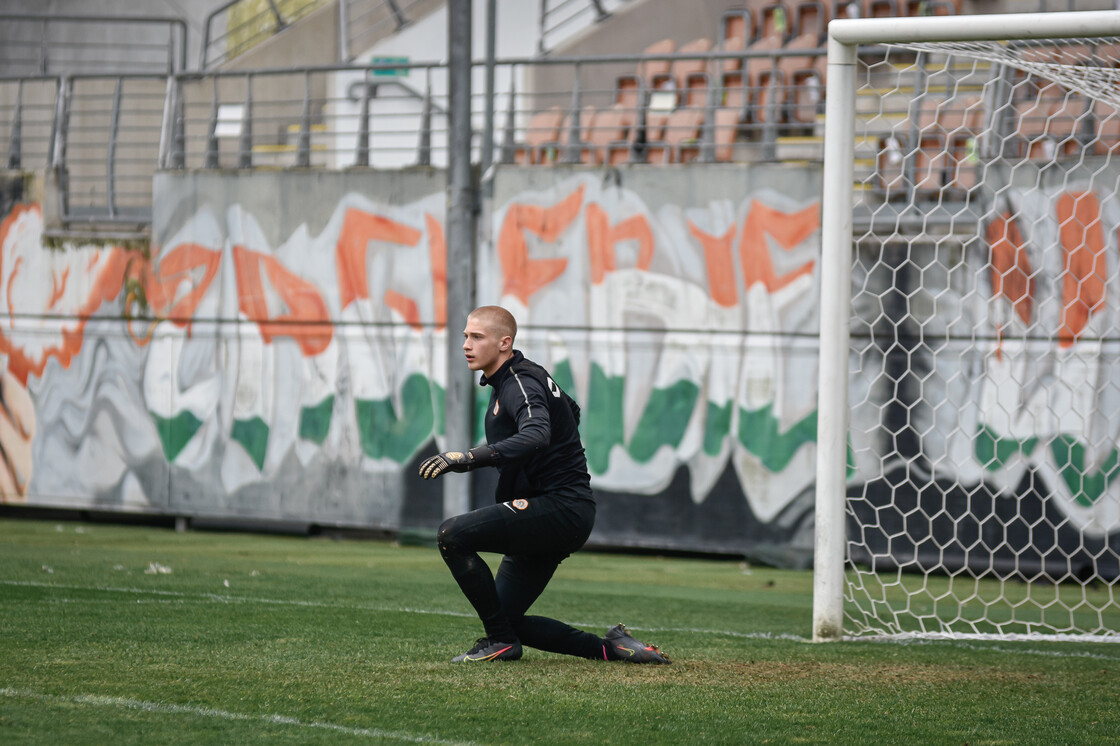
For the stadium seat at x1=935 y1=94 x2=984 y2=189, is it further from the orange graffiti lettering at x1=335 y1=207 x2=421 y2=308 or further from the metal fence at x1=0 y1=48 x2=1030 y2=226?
the orange graffiti lettering at x1=335 y1=207 x2=421 y2=308

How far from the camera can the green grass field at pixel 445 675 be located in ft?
15.8

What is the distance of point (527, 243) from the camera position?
13617 millimetres

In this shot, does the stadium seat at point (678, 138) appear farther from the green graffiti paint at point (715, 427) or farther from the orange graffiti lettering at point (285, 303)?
the orange graffiti lettering at point (285, 303)

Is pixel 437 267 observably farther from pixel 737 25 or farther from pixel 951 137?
pixel 737 25

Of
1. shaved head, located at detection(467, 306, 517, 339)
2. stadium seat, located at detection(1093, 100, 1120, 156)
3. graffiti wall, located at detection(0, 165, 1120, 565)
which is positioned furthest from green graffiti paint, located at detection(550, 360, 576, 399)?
shaved head, located at detection(467, 306, 517, 339)

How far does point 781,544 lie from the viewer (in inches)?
508

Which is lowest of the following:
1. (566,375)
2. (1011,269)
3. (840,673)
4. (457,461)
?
(840,673)

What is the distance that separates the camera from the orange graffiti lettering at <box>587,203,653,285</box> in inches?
522

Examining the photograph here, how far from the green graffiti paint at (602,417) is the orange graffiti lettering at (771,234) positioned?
171cm

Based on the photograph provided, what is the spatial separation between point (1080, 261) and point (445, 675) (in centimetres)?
820

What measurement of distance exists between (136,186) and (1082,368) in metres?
12.7

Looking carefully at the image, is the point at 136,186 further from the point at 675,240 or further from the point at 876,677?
the point at 876,677

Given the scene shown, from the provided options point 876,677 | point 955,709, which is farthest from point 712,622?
point 955,709

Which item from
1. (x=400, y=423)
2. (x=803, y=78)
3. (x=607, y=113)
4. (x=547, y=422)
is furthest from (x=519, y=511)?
(x=803, y=78)
